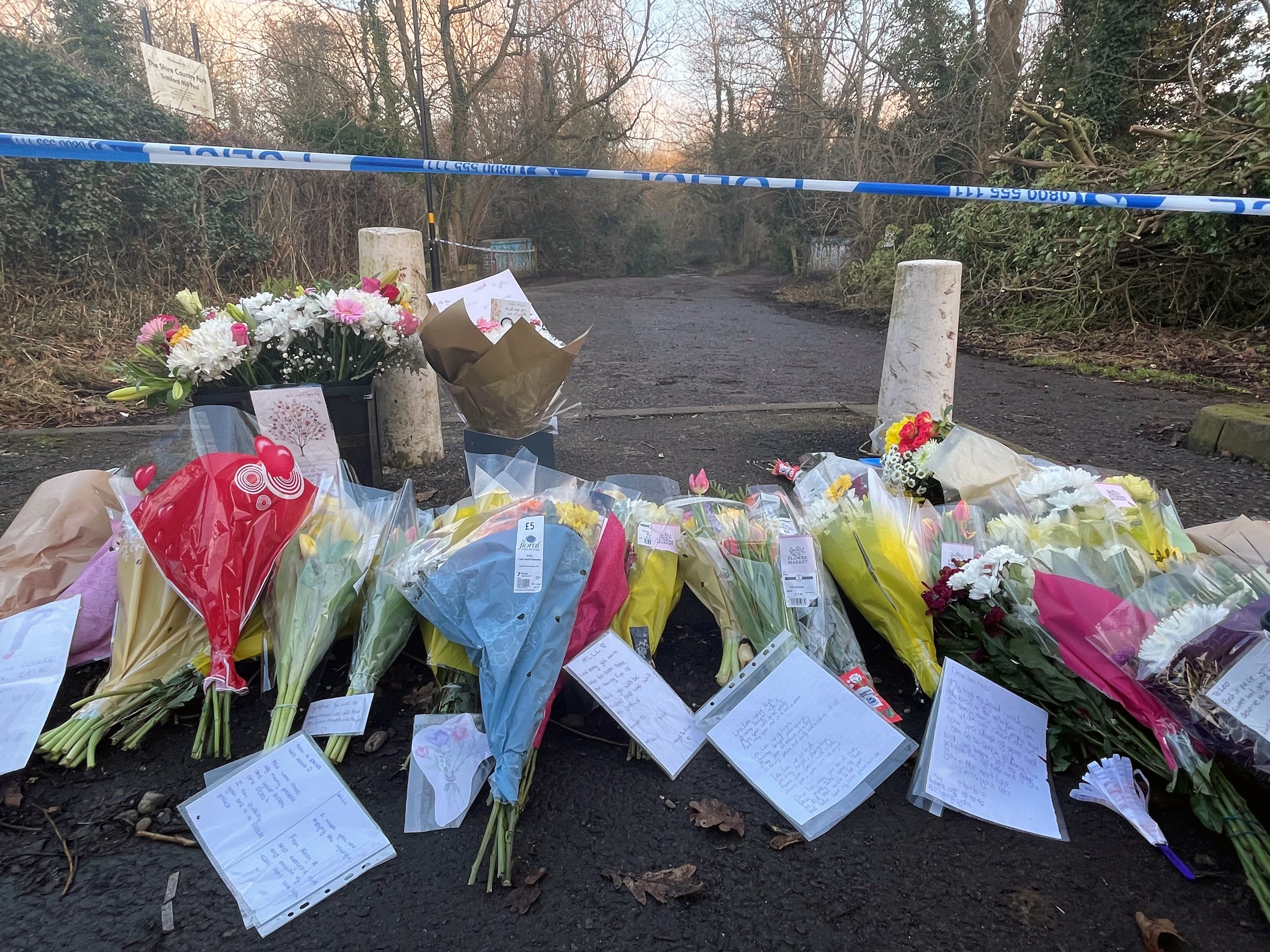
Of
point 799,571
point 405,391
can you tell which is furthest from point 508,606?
point 405,391

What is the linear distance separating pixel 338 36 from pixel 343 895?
61.9 ft

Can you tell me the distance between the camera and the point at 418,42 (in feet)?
30.3

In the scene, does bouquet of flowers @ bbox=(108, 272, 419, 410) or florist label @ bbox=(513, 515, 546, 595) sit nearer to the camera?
florist label @ bbox=(513, 515, 546, 595)

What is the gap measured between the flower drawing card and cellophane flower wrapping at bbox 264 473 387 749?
0.69m

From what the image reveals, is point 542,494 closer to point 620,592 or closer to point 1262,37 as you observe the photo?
point 620,592

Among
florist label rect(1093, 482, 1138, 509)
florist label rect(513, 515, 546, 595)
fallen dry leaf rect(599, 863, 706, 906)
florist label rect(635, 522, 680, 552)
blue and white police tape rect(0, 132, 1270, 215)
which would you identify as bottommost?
fallen dry leaf rect(599, 863, 706, 906)

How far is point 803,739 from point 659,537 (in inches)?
30.6

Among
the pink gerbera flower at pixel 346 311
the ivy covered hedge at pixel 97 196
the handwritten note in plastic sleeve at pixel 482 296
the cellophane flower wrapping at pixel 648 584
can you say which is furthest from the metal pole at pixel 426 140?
the cellophane flower wrapping at pixel 648 584

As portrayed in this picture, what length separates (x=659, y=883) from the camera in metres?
1.67

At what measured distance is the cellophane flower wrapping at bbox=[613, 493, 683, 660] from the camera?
7.55 feet

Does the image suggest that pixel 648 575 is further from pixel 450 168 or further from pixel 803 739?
pixel 450 168

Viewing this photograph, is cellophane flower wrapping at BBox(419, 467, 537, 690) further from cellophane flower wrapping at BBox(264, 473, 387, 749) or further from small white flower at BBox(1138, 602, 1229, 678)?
small white flower at BBox(1138, 602, 1229, 678)

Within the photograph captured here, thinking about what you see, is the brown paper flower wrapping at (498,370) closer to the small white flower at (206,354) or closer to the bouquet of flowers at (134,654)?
the small white flower at (206,354)

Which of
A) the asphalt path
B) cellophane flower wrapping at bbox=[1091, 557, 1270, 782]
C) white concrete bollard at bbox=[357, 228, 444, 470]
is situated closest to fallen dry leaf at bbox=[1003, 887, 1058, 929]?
the asphalt path
